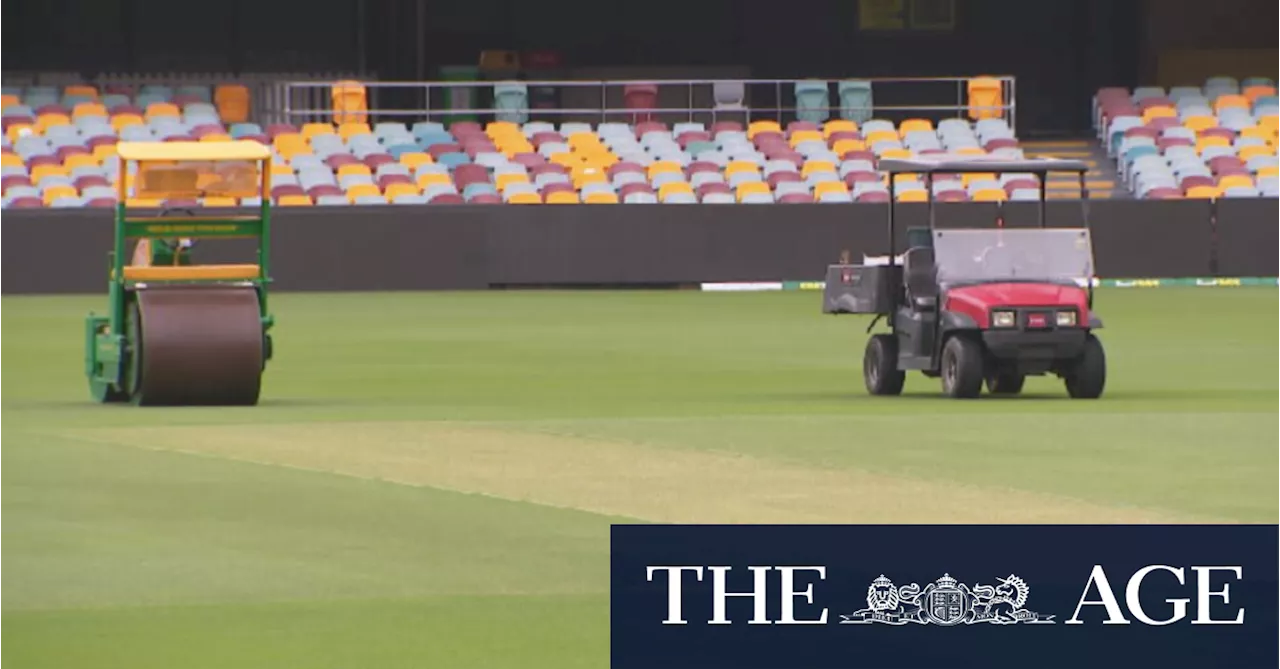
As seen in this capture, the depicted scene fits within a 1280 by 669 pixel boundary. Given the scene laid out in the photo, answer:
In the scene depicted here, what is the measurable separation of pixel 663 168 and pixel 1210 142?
8.54 meters

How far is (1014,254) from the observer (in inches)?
825

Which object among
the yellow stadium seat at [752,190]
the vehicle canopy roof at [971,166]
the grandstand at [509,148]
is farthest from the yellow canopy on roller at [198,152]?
the yellow stadium seat at [752,190]

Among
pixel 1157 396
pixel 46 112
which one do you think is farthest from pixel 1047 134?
pixel 1157 396

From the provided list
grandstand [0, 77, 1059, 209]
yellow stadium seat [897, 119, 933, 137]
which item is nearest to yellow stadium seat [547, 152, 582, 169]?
grandstand [0, 77, 1059, 209]

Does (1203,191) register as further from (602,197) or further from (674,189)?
(602,197)

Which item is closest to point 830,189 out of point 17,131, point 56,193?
point 56,193

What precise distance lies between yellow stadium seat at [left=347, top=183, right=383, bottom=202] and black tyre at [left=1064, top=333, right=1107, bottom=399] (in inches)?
814

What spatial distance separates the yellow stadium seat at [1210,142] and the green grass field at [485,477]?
1726 centimetres

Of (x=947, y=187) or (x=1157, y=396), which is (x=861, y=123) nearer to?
(x=947, y=187)

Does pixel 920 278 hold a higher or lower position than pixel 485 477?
higher

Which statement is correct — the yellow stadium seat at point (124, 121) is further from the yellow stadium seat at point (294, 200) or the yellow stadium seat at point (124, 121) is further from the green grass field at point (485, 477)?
the green grass field at point (485, 477)

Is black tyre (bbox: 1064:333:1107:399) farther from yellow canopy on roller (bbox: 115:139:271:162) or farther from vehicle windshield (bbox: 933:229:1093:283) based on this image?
yellow canopy on roller (bbox: 115:139:271:162)

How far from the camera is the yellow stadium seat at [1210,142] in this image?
43.5 metres

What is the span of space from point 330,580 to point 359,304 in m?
24.0
